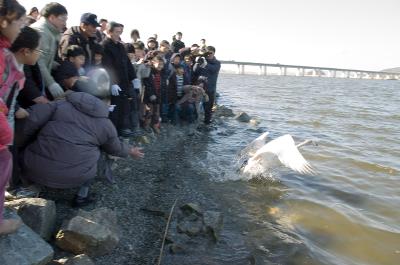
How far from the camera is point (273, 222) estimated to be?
5961 millimetres

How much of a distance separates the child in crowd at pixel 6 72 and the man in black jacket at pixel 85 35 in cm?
250

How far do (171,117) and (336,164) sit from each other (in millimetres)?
4687

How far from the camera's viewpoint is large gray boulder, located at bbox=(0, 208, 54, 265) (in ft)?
10.2

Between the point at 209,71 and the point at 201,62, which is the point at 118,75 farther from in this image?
the point at 209,71

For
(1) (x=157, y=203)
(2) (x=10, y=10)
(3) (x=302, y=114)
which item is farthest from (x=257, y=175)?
(3) (x=302, y=114)

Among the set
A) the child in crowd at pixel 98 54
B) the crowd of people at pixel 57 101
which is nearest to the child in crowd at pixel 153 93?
the crowd of people at pixel 57 101

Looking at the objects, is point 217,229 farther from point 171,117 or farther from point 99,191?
point 171,117

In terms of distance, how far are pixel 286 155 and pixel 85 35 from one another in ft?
14.2

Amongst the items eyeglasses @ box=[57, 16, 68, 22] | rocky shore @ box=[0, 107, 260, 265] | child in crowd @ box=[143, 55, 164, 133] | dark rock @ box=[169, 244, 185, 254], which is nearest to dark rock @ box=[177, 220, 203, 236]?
rocky shore @ box=[0, 107, 260, 265]

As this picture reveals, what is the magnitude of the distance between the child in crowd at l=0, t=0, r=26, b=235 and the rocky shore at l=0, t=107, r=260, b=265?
0.15m

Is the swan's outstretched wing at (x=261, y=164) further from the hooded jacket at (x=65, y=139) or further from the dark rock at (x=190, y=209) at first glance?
the hooded jacket at (x=65, y=139)

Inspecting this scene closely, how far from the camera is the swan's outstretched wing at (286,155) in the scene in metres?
7.34

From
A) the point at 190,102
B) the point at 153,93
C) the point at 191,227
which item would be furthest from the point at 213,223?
the point at 190,102

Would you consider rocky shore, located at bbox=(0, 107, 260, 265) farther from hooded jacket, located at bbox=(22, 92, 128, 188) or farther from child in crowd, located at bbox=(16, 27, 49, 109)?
child in crowd, located at bbox=(16, 27, 49, 109)
